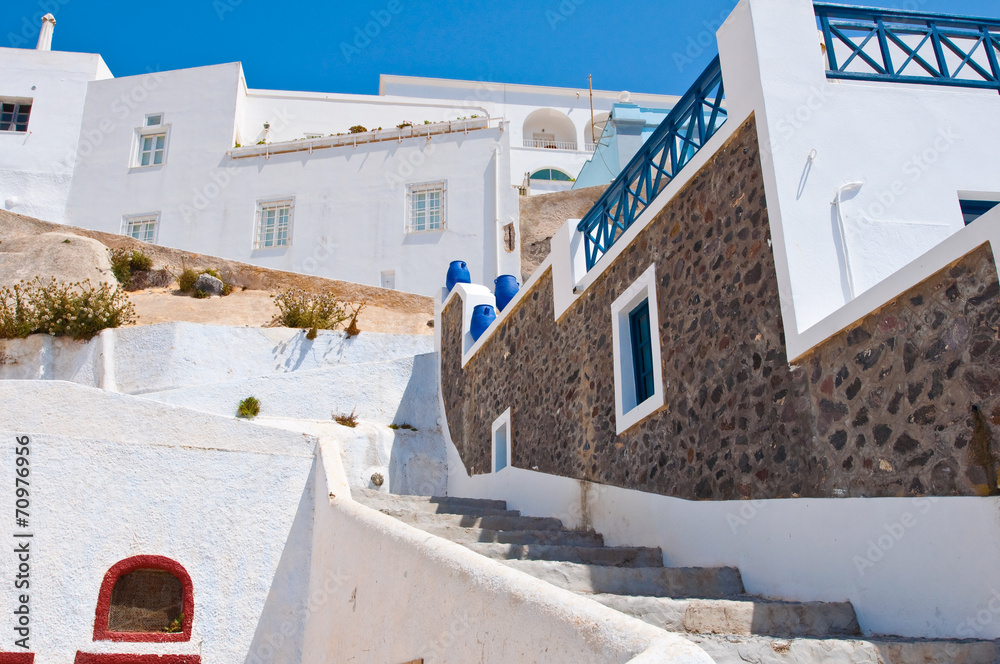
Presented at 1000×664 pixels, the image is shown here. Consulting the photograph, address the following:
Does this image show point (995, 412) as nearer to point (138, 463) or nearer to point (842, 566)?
point (842, 566)

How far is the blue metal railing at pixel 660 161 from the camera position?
5.77 m

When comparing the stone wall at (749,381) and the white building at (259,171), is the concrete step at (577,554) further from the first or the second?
the white building at (259,171)

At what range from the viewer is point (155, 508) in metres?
7.11

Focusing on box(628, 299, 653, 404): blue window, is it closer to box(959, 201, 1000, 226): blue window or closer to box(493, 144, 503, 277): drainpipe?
box(959, 201, 1000, 226): blue window

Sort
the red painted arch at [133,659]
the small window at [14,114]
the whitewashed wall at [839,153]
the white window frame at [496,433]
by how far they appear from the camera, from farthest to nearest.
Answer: the small window at [14,114]
the white window frame at [496,433]
the red painted arch at [133,659]
the whitewashed wall at [839,153]

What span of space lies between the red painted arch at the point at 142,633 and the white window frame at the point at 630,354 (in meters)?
4.15

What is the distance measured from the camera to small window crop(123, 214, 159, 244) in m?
19.6

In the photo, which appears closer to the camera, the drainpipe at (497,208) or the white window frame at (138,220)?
the drainpipe at (497,208)

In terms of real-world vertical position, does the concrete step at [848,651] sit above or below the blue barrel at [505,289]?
below

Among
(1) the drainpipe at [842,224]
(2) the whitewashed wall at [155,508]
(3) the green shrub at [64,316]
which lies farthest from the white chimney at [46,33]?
(1) the drainpipe at [842,224]

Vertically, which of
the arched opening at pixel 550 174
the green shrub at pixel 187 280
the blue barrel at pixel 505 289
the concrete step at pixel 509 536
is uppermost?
the arched opening at pixel 550 174

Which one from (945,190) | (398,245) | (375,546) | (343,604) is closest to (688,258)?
(945,190)

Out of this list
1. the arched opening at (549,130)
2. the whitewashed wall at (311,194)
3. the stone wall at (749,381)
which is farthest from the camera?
the arched opening at (549,130)

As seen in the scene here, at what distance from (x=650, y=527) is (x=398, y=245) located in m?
13.5
